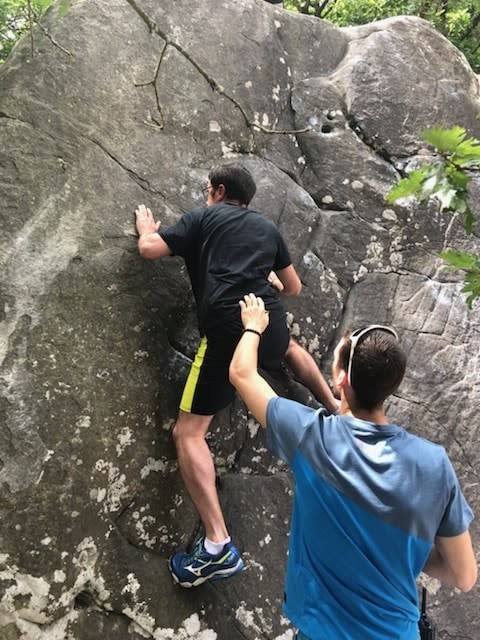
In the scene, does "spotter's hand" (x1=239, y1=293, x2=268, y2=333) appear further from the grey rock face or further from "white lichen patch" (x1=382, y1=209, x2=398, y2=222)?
"white lichen patch" (x1=382, y1=209, x2=398, y2=222)

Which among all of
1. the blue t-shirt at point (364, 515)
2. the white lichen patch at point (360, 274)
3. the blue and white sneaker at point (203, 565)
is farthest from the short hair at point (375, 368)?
the white lichen patch at point (360, 274)

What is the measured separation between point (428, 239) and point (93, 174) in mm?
3008

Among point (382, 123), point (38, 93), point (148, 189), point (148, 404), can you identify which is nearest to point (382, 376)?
point (148, 404)

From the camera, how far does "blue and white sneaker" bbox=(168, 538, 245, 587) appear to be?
3.20m

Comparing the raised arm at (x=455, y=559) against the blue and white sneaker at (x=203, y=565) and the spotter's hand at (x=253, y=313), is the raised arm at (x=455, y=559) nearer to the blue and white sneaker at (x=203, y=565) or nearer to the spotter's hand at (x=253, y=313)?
the spotter's hand at (x=253, y=313)

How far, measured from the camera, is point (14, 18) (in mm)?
4379

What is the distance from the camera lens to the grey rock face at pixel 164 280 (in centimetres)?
318

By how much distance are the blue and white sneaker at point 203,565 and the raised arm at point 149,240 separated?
1.80m

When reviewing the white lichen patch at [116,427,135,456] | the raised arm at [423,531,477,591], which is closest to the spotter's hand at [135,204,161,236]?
the white lichen patch at [116,427,135,456]

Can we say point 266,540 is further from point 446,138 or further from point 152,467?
point 446,138

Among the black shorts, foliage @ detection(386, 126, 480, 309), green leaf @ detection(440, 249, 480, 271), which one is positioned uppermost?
foliage @ detection(386, 126, 480, 309)

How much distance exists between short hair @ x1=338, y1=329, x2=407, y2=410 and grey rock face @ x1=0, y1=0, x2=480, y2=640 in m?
1.75

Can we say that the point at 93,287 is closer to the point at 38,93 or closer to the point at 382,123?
the point at 38,93

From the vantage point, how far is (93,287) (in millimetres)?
3475
